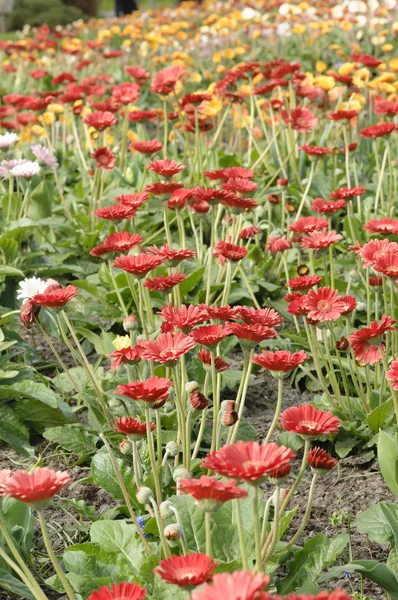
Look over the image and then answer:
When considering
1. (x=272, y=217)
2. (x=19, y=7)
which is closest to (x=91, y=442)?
(x=272, y=217)

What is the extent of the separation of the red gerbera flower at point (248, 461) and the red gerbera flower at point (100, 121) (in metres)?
2.25

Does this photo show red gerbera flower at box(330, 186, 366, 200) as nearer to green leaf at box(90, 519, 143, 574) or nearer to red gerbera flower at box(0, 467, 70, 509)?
green leaf at box(90, 519, 143, 574)

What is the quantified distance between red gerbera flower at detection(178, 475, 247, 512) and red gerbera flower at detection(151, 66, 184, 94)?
103 inches

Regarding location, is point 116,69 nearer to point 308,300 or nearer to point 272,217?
point 272,217

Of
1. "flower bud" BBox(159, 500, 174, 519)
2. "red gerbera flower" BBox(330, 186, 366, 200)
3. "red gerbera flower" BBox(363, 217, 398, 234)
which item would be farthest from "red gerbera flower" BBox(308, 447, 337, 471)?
"red gerbera flower" BBox(330, 186, 366, 200)

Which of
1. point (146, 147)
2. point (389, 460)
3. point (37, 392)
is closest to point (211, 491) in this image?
point (389, 460)

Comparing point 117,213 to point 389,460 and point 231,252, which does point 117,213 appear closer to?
point 231,252

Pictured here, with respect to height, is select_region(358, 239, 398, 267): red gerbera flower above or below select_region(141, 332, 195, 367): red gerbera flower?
below

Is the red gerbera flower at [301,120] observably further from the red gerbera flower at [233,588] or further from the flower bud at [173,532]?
the red gerbera flower at [233,588]

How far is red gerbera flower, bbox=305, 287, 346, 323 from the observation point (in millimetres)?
1966

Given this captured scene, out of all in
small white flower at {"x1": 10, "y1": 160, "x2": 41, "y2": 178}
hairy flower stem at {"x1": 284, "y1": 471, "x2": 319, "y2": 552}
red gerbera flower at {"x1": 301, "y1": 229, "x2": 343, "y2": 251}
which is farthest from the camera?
small white flower at {"x1": 10, "y1": 160, "x2": 41, "y2": 178}

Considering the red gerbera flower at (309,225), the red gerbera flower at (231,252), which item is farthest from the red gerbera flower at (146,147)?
the red gerbera flower at (231,252)

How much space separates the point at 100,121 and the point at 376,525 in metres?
1.98

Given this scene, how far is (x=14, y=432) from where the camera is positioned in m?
2.46
